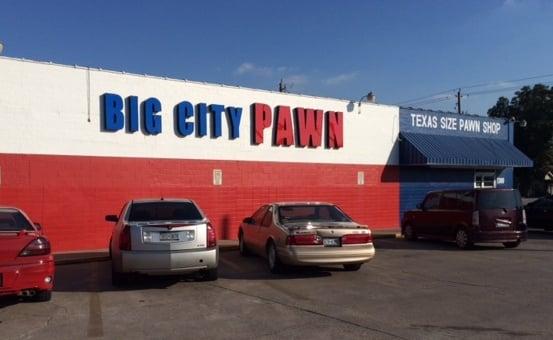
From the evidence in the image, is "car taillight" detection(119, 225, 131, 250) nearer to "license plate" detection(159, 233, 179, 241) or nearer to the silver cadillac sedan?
the silver cadillac sedan

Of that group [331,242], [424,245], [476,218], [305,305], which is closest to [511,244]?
[476,218]

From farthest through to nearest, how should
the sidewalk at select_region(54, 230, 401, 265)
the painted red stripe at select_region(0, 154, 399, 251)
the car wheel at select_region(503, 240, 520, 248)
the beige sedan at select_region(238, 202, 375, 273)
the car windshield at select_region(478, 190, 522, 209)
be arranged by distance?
the car wheel at select_region(503, 240, 520, 248) < the car windshield at select_region(478, 190, 522, 209) < the painted red stripe at select_region(0, 154, 399, 251) < the sidewalk at select_region(54, 230, 401, 265) < the beige sedan at select_region(238, 202, 375, 273)

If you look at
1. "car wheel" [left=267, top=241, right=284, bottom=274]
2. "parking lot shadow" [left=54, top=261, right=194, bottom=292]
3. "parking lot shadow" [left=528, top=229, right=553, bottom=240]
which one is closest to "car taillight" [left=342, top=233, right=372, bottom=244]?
"car wheel" [left=267, top=241, right=284, bottom=274]

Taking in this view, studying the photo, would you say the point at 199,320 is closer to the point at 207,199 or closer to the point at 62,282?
the point at 62,282

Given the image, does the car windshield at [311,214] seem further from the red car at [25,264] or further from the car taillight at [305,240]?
the red car at [25,264]

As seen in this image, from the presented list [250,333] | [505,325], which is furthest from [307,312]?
[505,325]

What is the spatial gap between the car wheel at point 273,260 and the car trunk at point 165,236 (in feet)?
6.60

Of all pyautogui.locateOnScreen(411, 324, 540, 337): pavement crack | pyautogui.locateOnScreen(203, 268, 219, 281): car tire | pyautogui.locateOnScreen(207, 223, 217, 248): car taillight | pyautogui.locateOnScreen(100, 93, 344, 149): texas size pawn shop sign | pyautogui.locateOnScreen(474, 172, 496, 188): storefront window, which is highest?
pyautogui.locateOnScreen(100, 93, 344, 149): texas size pawn shop sign

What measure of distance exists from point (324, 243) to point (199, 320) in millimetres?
3757

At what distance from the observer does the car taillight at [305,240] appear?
10.8 metres

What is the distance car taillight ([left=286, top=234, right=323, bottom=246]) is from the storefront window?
17701 millimetres

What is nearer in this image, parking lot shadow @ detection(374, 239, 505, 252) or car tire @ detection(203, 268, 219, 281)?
car tire @ detection(203, 268, 219, 281)

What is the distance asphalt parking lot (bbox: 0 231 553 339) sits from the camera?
275 inches

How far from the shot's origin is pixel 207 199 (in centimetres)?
1792
